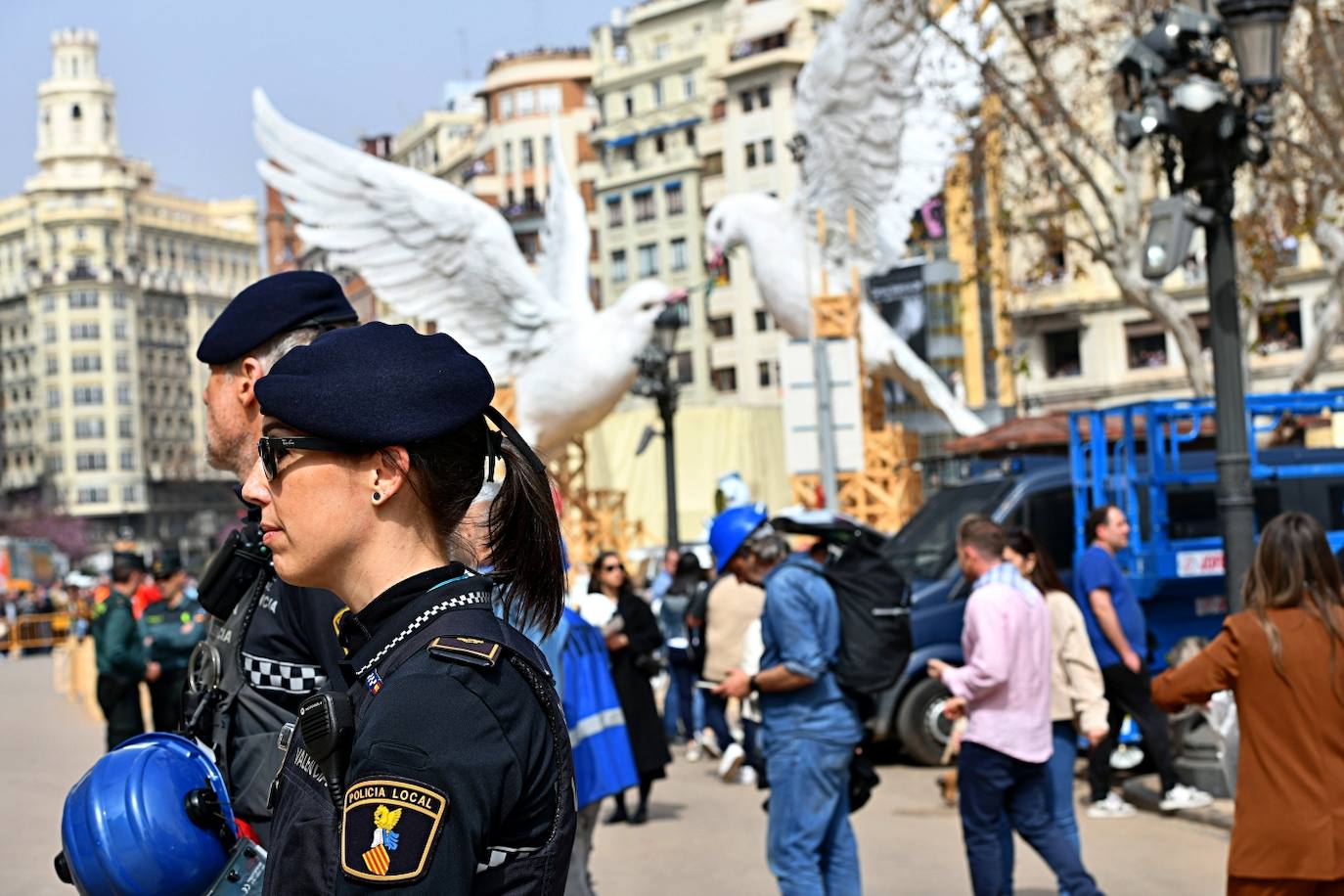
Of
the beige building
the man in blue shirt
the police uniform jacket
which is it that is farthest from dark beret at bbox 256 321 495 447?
the beige building

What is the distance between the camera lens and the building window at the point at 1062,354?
2030 inches

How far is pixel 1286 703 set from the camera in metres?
5.45

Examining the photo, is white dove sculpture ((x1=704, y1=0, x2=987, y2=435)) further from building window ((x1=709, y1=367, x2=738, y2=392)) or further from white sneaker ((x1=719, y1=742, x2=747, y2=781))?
building window ((x1=709, y1=367, x2=738, y2=392))

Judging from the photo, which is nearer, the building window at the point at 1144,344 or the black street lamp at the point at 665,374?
the black street lamp at the point at 665,374

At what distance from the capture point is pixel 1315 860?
5297 millimetres

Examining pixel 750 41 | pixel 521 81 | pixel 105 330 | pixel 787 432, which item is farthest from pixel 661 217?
pixel 105 330

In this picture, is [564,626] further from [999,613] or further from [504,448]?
[504,448]

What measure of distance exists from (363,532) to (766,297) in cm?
1798

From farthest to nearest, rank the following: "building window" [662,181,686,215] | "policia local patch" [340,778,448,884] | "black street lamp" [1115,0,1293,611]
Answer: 1. "building window" [662,181,686,215]
2. "black street lamp" [1115,0,1293,611]
3. "policia local patch" [340,778,448,884]

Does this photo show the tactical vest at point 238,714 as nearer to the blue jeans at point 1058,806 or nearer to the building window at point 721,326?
the blue jeans at point 1058,806

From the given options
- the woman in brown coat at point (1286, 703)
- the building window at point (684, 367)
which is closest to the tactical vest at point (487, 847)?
the woman in brown coat at point (1286, 703)

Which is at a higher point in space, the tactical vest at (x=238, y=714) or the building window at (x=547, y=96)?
the building window at (x=547, y=96)

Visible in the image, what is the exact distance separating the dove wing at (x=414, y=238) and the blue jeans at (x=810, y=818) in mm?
12565

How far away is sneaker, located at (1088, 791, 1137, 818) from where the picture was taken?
11289 mm
